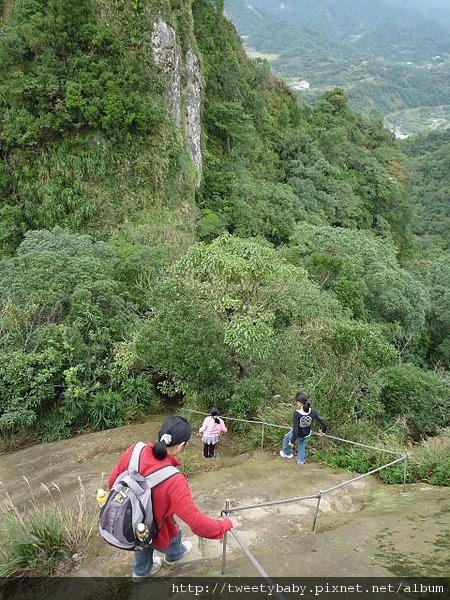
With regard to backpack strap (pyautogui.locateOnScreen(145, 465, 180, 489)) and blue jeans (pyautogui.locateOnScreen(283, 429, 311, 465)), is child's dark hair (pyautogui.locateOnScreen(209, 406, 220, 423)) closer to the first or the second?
blue jeans (pyautogui.locateOnScreen(283, 429, 311, 465))

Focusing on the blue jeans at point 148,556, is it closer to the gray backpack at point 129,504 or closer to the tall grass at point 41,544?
the gray backpack at point 129,504

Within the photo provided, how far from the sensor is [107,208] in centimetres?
2052

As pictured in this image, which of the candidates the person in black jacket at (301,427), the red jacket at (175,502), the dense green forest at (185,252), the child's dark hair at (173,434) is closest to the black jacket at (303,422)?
the person in black jacket at (301,427)

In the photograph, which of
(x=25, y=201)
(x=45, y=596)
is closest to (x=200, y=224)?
(x=25, y=201)

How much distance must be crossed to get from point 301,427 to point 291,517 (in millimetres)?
1796

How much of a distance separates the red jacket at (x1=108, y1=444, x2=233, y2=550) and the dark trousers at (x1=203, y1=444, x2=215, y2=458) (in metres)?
4.41

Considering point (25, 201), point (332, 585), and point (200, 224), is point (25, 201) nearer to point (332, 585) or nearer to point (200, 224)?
point (200, 224)

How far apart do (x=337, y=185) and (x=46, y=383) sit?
2840 cm

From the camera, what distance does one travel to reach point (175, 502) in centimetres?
348

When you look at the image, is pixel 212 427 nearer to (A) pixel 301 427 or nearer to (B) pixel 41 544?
(A) pixel 301 427

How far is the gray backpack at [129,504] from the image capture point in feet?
11.3

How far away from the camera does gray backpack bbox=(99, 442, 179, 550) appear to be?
345 cm

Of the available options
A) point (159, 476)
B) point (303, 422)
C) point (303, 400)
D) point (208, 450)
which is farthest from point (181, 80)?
point (159, 476)

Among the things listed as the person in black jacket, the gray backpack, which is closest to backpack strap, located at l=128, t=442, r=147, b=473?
the gray backpack
